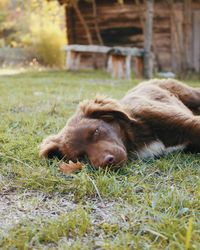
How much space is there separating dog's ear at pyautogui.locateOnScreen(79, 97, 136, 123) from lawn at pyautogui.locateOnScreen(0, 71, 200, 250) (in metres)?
0.40

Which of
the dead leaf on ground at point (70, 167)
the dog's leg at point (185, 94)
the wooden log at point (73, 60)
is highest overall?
the dog's leg at point (185, 94)

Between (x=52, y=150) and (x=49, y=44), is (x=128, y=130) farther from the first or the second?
(x=49, y=44)

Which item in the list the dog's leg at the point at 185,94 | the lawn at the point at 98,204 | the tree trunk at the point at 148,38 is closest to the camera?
the lawn at the point at 98,204

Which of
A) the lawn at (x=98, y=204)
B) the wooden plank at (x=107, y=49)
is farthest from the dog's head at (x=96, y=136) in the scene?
the wooden plank at (x=107, y=49)

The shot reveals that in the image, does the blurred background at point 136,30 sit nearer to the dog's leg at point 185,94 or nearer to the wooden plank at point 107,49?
the wooden plank at point 107,49

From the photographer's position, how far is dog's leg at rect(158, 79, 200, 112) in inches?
182

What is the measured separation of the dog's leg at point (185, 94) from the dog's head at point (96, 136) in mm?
1201

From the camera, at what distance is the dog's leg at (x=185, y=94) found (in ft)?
15.1

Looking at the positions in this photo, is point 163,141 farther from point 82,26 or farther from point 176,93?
point 82,26

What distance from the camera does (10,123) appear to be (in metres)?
5.05

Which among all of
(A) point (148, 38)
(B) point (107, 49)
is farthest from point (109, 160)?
(B) point (107, 49)

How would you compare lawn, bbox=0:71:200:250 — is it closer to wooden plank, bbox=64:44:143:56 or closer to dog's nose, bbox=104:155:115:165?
dog's nose, bbox=104:155:115:165

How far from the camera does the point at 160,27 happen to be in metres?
16.8

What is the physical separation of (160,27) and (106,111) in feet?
45.9
